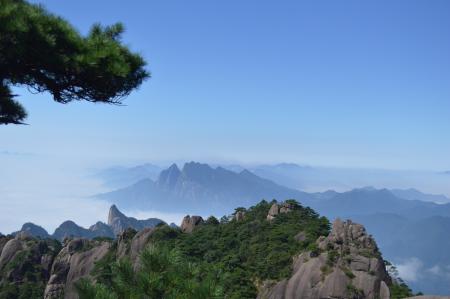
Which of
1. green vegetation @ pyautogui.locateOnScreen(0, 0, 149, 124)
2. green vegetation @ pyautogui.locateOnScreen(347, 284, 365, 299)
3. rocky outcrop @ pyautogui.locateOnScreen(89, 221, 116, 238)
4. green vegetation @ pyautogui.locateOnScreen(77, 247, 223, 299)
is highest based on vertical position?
green vegetation @ pyautogui.locateOnScreen(0, 0, 149, 124)

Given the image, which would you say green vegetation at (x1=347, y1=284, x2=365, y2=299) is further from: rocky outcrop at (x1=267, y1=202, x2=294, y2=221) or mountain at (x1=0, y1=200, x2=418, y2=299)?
rocky outcrop at (x1=267, y1=202, x2=294, y2=221)

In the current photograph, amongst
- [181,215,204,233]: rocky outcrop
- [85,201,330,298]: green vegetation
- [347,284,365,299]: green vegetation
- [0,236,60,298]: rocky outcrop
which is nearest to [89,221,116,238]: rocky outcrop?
[0,236,60,298]: rocky outcrop

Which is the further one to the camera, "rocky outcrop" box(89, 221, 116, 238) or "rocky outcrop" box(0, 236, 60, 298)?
"rocky outcrop" box(89, 221, 116, 238)

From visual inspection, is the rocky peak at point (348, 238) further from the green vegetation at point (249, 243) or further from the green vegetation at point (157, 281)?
the green vegetation at point (157, 281)

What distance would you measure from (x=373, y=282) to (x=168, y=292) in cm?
2669

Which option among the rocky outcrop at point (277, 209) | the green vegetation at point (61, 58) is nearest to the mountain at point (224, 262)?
the rocky outcrop at point (277, 209)

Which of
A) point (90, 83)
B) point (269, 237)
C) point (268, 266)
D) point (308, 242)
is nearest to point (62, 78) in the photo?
point (90, 83)

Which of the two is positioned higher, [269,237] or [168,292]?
[168,292]

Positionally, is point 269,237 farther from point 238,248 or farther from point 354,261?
point 354,261

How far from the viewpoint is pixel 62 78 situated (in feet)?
30.5

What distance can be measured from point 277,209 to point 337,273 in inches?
814

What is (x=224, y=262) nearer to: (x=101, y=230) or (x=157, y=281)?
(x=157, y=281)

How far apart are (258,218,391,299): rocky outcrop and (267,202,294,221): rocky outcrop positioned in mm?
14652

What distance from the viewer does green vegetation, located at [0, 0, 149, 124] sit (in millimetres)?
8086
